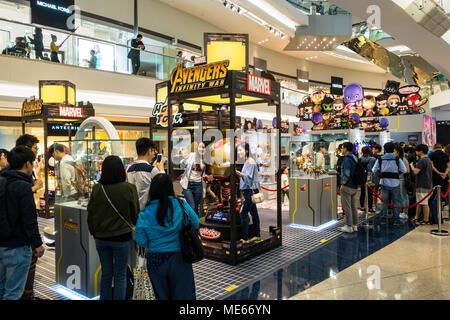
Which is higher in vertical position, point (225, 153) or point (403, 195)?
point (225, 153)

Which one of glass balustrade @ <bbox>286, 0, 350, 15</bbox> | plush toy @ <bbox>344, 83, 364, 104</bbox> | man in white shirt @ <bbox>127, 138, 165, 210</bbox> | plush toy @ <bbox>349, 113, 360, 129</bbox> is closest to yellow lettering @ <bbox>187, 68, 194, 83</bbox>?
man in white shirt @ <bbox>127, 138, 165, 210</bbox>

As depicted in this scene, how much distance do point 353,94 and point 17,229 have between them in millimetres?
13111

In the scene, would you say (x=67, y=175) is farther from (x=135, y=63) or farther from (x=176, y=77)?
(x=135, y=63)

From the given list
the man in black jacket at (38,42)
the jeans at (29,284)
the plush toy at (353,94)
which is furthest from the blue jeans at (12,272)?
the plush toy at (353,94)

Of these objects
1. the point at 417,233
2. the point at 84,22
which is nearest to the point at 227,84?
the point at 417,233

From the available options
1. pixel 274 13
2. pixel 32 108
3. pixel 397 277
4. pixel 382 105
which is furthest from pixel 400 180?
pixel 274 13

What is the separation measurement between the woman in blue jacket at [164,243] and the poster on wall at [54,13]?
9.69 meters

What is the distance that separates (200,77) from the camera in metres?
4.57

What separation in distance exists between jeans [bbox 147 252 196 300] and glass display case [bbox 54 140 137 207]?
5.67 feet

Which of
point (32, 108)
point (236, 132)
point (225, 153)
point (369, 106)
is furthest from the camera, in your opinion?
point (369, 106)

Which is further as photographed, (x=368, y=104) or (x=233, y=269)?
(x=368, y=104)

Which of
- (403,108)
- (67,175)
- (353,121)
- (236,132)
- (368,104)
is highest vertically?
(368,104)

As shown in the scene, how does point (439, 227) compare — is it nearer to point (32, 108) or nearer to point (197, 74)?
point (197, 74)

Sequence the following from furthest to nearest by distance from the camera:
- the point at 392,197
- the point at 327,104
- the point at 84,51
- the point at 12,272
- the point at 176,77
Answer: the point at 327,104, the point at 84,51, the point at 392,197, the point at 176,77, the point at 12,272
